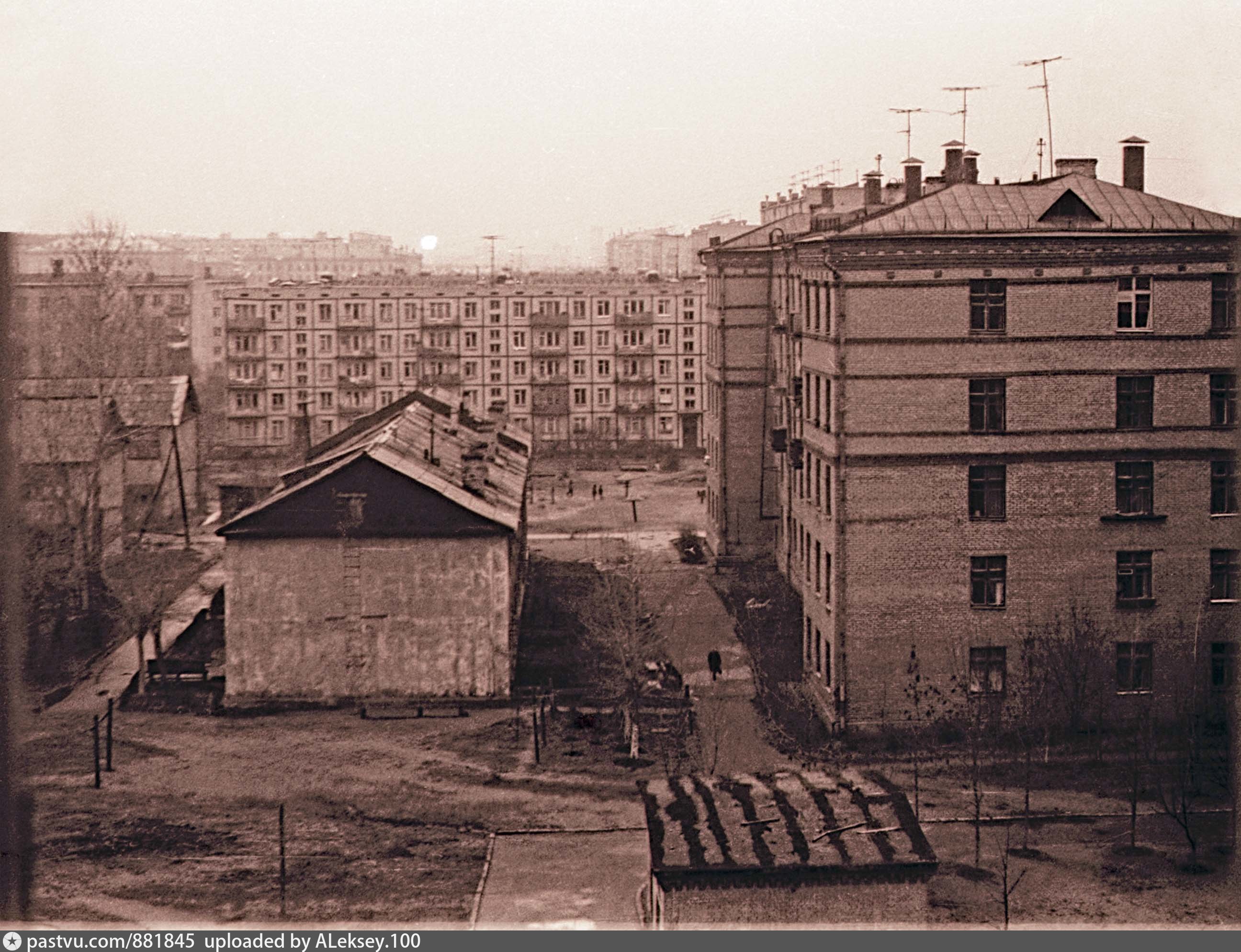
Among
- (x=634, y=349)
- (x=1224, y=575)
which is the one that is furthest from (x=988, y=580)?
(x=634, y=349)

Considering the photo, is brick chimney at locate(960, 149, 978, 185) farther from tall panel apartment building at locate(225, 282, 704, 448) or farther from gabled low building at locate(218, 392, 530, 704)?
tall panel apartment building at locate(225, 282, 704, 448)

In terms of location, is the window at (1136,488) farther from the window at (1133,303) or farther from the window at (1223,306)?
the window at (1223,306)

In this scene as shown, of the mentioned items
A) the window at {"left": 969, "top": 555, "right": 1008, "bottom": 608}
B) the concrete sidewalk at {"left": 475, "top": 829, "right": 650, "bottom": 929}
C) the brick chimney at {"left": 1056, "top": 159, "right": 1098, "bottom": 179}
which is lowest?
the concrete sidewalk at {"left": 475, "top": 829, "right": 650, "bottom": 929}

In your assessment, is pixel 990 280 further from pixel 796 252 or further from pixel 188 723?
pixel 188 723

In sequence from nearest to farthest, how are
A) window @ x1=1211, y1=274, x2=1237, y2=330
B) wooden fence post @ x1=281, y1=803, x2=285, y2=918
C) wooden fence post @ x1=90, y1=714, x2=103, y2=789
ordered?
wooden fence post @ x1=281, y1=803, x2=285, y2=918
wooden fence post @ x1=90, y1=714, x2=103, y2=789
window @ x1=1211, y1=274, x2=1237, y2=330

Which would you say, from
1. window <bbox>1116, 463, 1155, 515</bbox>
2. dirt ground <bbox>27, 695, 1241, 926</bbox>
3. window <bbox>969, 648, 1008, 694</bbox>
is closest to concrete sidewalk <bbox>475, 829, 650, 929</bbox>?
dirt ground <bbox>27, 695, 1241, 926</bbox>

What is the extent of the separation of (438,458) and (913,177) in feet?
36.6

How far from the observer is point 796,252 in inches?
1197

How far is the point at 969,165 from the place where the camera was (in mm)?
34250

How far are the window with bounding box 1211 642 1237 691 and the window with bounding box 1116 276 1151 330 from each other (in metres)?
5.06

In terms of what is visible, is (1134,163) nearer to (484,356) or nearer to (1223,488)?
(1223,488)

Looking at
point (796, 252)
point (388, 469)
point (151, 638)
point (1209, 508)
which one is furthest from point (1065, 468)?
point (151, 638)

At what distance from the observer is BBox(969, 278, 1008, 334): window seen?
2570 centimetres

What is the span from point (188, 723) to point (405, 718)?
11.9 ft
